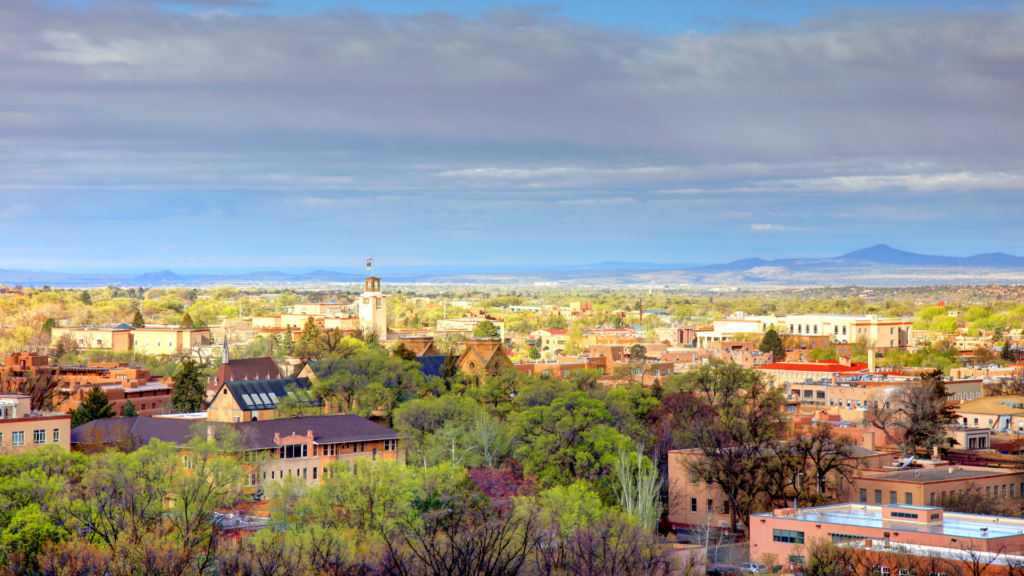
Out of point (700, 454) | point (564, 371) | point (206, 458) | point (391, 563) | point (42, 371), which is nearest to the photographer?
point (391, 563)

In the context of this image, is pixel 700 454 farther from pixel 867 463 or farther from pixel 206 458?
pixel 206 458

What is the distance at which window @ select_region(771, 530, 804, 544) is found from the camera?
62.2 metres

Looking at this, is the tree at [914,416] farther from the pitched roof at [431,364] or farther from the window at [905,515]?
the pitched roof at [431,364]

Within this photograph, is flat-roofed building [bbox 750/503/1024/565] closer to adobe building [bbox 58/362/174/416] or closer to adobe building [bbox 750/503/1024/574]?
adobe building [bbox 750/503/1024/574]

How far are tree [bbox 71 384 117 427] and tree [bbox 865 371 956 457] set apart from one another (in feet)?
191

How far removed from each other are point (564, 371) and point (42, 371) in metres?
56.8

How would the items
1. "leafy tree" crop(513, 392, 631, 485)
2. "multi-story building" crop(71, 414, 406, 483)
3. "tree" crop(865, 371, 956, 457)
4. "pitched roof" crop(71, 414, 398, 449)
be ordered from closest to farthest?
"leafy tree" crop(513, 392, 631, 485), "multi-story building" crop(71, 414, 406, 483), "pitched roof" crop(71, 414, 398, 449), "tree" crop(865, 371, 956, 457)

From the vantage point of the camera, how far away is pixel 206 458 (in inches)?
2970

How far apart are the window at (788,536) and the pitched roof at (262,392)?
4847cm

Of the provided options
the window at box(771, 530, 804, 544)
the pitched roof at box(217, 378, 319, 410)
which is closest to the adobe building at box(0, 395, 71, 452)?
the pitched roof at box(217, 378, 319, 410)

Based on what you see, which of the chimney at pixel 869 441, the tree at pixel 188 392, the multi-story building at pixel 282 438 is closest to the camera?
the multi-story building at pixel 282 438

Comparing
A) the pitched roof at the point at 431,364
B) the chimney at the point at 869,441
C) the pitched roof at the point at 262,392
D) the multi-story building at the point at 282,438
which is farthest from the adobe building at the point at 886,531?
the pitched roof at the point at 431,364

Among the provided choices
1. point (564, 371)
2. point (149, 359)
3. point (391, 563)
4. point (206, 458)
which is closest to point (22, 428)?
point (206, 458)

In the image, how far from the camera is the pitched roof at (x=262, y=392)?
327 ft
